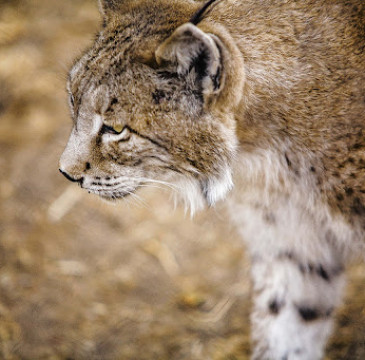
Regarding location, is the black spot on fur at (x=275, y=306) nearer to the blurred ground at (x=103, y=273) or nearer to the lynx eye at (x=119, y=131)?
the blurred ground at (x=103, y=273)

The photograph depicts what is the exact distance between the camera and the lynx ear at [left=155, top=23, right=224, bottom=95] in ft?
5.42

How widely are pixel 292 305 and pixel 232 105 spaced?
102 centimetres

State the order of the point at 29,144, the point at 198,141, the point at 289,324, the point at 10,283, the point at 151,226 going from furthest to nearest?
1. the point at 29,144
2. the point at 151,226
3. the point at 10,283
4. the point at 289,324
5. the point at 198,141

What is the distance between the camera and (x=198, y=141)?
1.89m

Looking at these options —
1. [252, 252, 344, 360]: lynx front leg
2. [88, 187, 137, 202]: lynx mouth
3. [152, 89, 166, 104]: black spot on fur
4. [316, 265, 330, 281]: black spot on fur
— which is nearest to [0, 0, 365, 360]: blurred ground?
[252, 252, 344, 360]: lynx front leg

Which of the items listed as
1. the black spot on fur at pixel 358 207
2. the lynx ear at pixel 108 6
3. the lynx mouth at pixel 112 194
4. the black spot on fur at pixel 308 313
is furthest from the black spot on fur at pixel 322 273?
the lynx ear at pixel 108 6

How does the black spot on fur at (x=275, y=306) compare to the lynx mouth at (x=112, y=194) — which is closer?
the lynx mouth at (x=112, y=194)

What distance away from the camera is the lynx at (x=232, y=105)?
186cm

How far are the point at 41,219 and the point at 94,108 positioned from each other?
6.14 ft

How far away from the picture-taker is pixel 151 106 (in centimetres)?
188

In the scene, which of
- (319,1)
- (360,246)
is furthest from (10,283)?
(319,1)

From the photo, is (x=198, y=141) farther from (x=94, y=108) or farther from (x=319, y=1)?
(x=319, y=1)

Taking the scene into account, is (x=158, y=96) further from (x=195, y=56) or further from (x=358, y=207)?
(x=358, y=207)

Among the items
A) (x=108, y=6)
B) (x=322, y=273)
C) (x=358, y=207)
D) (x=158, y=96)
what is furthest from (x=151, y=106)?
(x=322, y=273)
